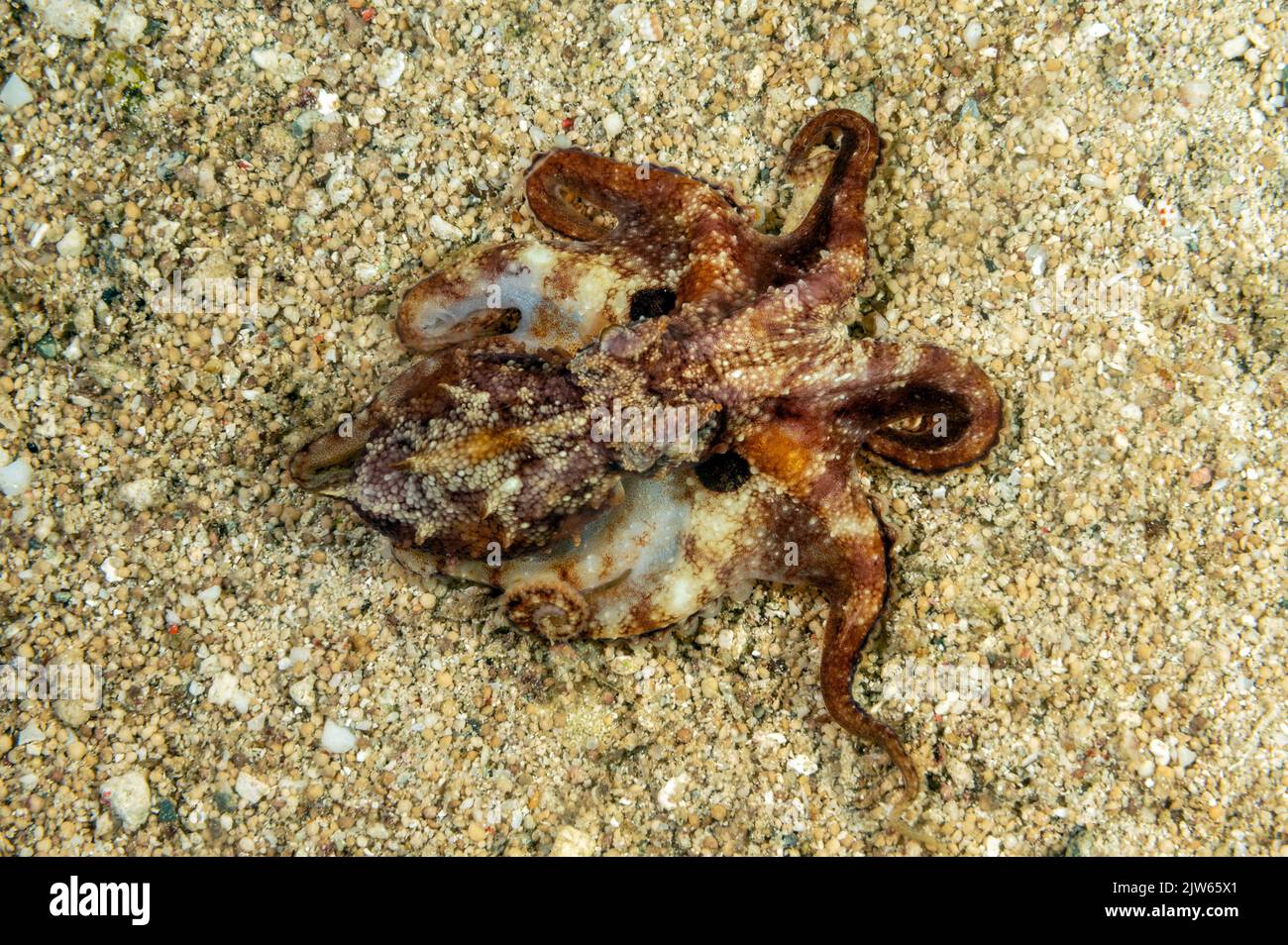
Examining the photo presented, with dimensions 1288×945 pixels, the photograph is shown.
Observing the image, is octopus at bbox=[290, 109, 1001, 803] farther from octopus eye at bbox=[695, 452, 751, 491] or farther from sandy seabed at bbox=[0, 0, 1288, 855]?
sandy seabed at bbox=[0, 0, 1288, 855]

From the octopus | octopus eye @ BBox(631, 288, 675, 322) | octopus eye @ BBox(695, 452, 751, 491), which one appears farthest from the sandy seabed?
octopus eye @ BBox(631, 288, 675, 322)

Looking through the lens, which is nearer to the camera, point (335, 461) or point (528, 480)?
point (528, 480)

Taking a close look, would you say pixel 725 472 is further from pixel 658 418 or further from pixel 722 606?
pixel 722 606

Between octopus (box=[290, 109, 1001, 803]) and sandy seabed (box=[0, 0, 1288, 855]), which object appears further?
sandy seabed (box=[0, 0, 1288, 855])

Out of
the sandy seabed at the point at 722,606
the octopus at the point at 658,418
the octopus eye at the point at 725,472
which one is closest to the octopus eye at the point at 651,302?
the octopus at the point at 658,418

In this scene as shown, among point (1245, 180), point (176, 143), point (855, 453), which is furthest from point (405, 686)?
point (1245, 180)

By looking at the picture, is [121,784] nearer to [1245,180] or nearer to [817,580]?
[817,580]
